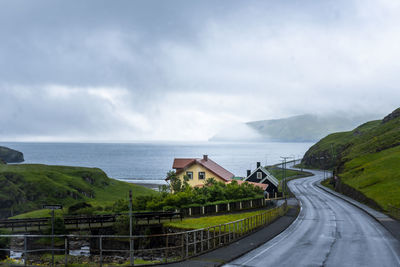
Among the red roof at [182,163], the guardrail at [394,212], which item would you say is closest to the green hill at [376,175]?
the guardrail at [394,212]

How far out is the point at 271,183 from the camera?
88250 mm

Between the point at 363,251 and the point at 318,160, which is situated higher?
the point at 318,160

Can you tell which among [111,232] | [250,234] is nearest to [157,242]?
[111,232]

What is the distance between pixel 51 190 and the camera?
75.8 meters

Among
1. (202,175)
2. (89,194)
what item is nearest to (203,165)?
(202,175)

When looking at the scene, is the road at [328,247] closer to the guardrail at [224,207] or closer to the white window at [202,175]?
the guardrail at [224,207]

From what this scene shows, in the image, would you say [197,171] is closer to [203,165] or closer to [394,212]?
[203,165]

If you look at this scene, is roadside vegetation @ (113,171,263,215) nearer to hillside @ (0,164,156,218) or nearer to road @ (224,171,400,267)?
hillside @ (0,164,156,218)

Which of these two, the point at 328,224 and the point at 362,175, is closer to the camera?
the point at 328,224

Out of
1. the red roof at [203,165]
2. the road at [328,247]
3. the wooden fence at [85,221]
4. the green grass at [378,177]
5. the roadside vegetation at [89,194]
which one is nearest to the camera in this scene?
the road at [328,247]

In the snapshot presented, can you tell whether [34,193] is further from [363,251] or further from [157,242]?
[363,251]

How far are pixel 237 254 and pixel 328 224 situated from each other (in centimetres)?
2101

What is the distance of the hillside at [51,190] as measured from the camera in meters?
69.4

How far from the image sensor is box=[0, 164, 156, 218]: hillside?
6938cm
